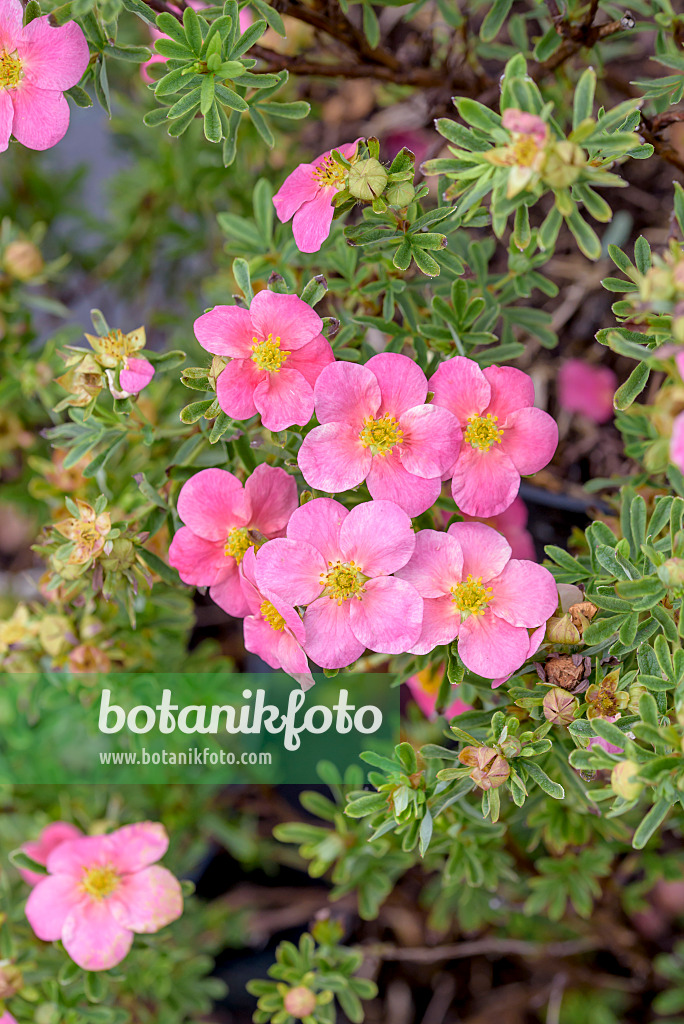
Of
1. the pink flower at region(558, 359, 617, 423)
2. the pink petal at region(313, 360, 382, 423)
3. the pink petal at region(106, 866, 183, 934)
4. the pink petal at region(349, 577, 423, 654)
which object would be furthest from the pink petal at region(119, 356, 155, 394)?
the pink flower at region(558, 359, 617, 423)

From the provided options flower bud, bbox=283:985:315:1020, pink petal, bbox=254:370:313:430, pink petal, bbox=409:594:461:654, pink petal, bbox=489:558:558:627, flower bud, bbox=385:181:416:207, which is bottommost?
flower bud, bbox=283:985:315:1020

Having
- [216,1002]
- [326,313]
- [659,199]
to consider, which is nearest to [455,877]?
[326,313]

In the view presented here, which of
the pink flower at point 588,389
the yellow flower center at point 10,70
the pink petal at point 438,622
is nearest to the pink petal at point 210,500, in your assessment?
the pink petal at point 438,622

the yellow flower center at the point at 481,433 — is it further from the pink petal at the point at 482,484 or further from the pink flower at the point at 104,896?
the pink flower at the point at 104,896

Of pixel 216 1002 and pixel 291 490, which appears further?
pixel 216 1002

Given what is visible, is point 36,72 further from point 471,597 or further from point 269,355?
point 471,597

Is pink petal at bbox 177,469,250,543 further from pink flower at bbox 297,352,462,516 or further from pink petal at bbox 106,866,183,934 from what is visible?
pink petal at bbox 106,866,183,934

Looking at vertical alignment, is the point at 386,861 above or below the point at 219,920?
above

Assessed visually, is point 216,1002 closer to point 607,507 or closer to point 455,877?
point 455,877
